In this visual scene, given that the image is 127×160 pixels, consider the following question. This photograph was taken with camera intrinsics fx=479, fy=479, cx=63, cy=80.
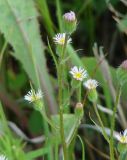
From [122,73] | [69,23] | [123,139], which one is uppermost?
[69,23]

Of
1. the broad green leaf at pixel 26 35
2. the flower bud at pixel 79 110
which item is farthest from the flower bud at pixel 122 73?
the broad green leaf at pixel 26 35

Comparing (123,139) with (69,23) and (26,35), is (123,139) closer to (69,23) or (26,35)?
(69,23)

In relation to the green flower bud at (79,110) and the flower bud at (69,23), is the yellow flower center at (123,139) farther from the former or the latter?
the flower bud at (69,23)

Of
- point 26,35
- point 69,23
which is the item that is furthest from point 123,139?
point 26,35

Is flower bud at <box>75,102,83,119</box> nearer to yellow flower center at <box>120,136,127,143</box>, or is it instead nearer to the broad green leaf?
yellow flower center at <box>120,136,127,143</box>

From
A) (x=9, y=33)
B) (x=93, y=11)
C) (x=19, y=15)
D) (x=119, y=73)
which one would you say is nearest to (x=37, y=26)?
(x=19, y=15)

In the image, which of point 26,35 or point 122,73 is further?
point 26,35

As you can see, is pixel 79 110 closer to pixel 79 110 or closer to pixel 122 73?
pixel 79 110

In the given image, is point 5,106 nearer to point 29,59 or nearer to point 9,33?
point 29,59

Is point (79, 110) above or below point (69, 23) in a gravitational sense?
below
